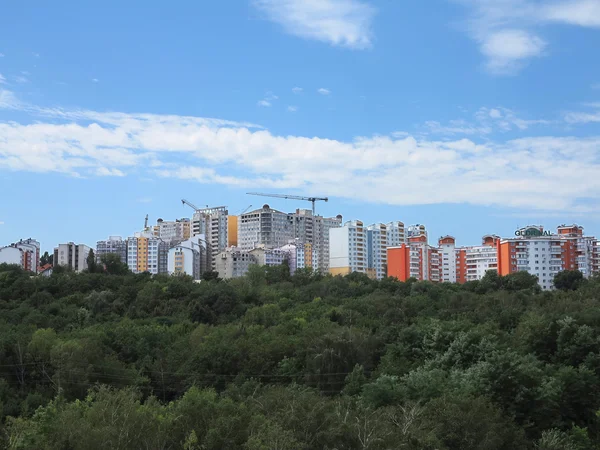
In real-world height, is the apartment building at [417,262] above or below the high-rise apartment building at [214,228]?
below

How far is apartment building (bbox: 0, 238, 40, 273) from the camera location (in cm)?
5597

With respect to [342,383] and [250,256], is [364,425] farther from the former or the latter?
[250,256]

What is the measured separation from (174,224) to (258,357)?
60103mm

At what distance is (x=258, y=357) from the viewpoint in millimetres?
23938

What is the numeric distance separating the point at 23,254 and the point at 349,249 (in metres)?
25.3

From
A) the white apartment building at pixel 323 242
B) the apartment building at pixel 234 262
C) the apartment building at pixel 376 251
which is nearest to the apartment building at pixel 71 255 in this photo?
the apartment building at pixel 234 262

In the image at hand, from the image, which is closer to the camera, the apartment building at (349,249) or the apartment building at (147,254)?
the apartment building at (349,249)

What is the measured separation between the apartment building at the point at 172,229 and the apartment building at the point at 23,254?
752 inches

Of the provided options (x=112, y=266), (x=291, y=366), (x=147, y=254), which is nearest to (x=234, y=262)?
(x=147, y=254)

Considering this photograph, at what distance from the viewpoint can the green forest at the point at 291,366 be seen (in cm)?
1438

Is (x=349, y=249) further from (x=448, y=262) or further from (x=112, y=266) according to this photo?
(x=112, y=266)

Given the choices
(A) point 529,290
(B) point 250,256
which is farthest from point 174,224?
(A) point 529,290

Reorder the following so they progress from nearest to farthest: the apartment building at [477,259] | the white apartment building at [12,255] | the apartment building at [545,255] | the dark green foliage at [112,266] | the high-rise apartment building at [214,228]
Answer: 1. the dark green foliage at [112,266]
2. the apartment building at [545,255]
3. the apartment building at [477,259]
4. the white apartment building at [12,255]
5. the high-rise apartment building at [214,228]

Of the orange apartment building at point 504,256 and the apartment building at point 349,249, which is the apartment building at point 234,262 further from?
the orange apartment building at point 504,256
